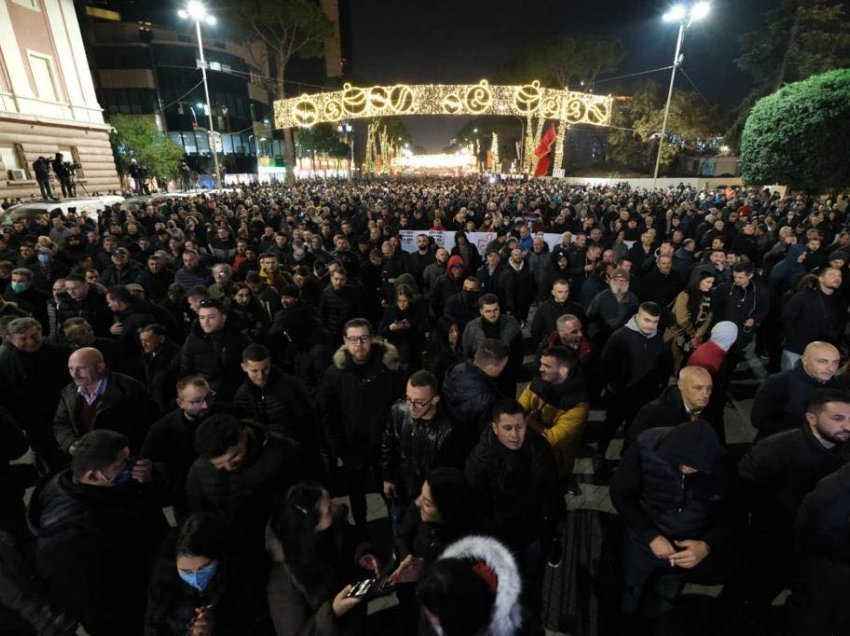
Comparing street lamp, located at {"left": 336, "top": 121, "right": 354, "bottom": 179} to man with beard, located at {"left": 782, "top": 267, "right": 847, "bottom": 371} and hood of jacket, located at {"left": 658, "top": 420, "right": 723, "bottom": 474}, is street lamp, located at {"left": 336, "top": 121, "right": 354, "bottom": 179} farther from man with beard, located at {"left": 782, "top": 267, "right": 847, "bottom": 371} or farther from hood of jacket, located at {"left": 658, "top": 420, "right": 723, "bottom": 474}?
hood of jacket, located at {"left": 658, "top": 420, "right": 723, "bottom": 474}

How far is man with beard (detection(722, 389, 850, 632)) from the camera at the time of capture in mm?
2518

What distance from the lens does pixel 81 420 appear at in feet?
11.4

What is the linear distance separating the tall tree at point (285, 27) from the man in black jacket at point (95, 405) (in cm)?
3583

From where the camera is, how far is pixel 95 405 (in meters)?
3.50

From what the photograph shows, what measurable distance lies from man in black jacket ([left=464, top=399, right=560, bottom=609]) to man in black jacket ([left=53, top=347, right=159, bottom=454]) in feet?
8.75

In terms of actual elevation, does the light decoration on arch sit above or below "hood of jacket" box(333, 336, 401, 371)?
above

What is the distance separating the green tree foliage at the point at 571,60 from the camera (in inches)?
2023

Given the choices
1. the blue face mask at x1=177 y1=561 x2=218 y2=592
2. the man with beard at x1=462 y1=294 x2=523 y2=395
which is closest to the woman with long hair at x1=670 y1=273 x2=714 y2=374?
the man with beard at x1=462 y1=294 x2=523 y2=395

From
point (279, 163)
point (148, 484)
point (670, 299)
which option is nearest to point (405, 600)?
point (148, 484)

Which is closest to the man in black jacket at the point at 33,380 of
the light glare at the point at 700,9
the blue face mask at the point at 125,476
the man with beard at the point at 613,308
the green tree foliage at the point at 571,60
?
the blue face mask at the point at 125,476

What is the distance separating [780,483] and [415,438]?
7.24 feet

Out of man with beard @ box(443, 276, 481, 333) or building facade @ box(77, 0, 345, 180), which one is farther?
building facade @ box(77, 0, 345, 180)

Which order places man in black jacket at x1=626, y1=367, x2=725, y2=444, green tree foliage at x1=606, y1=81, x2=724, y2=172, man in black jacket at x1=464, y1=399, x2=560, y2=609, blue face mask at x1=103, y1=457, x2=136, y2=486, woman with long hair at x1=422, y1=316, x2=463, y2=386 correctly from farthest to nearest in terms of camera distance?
green tree foliage at x1=606, y1=81, x2=724, y2=172
woman with long hair at x1=422, y1=316, x2=463, y2=386
man in black jacket at x1=626, y1=367, x2=725, y2=444
man in black jacket at x1=464, y1=399, x2=560, y2=609
blue face mask at x1=103, y1=457, x2=136, y2=486

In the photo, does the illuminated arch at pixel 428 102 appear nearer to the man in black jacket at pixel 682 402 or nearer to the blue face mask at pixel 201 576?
the man in black jacket at pixel 682 402
